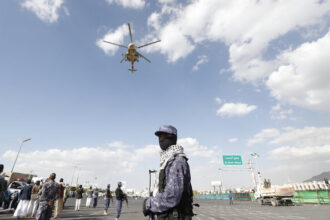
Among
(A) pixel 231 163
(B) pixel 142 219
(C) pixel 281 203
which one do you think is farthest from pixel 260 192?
(B) pixel 142 219

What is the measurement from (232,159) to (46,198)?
32.4 meters

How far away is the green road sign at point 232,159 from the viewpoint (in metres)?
33.9

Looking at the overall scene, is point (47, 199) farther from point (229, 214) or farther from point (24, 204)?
point (229, 214)

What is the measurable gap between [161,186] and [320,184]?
116ft

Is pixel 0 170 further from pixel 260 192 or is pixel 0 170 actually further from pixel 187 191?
pixel 260 192

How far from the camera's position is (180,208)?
6.95 ft

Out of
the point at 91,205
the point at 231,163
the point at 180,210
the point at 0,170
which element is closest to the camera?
the point at 180,210

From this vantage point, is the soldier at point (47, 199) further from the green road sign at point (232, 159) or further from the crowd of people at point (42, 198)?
the green road sign at point (232, 159)

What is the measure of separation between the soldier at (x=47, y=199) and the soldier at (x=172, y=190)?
555cm

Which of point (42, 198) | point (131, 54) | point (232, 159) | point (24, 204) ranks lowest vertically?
point (24, 204)

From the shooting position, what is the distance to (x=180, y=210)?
83.0 inches

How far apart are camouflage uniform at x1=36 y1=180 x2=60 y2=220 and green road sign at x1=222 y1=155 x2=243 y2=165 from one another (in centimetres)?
3158

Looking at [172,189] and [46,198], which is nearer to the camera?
[172,189]

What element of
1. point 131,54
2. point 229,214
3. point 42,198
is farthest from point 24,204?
point 131,54
